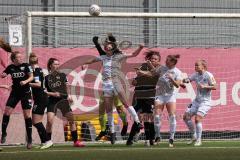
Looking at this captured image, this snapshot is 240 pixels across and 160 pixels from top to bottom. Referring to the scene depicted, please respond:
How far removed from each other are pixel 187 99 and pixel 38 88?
5.78 metres

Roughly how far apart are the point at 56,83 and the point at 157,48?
4879 millimetres

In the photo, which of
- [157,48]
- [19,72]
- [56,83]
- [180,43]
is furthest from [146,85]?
[180,43]

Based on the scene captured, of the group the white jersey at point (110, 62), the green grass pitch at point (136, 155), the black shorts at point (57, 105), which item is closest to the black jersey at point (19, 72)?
the black shorts at point (57, 105)

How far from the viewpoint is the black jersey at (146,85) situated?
17609 millimetres

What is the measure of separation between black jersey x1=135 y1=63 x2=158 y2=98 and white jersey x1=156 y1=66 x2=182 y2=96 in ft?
0.39

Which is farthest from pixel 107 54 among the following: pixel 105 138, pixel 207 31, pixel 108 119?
pixel 207 31

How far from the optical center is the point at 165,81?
58.1 feet

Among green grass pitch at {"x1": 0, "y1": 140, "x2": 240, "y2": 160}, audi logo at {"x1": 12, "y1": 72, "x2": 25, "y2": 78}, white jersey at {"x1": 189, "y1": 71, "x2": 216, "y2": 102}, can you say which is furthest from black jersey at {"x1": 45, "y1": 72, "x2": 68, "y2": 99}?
white jersey at {"x1": 189, "y1": 71, "x2": 216, "y2": 102}

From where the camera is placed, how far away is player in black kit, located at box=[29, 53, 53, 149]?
16.8 meters

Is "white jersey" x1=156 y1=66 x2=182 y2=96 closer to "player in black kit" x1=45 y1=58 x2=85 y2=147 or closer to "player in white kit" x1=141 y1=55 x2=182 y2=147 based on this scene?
"player in white kit" x1=141 y1=55 x2=182 y2=147

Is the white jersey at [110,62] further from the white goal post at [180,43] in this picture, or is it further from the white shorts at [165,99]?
the white goal post at [180,43]

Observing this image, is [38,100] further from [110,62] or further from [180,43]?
[180,43]

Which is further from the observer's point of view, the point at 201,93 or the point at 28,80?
the point at 201,93

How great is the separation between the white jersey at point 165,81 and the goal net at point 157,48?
151 cm
